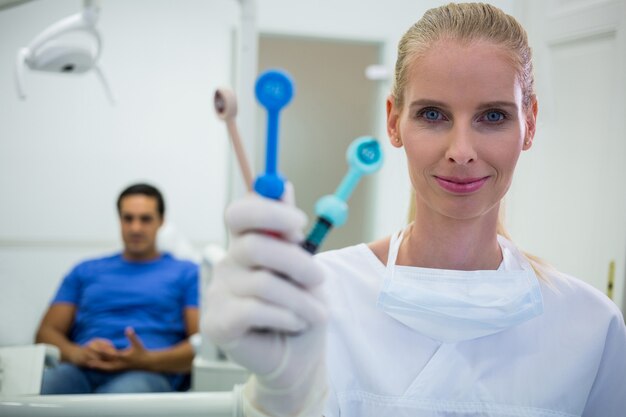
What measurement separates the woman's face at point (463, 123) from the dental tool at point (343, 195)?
16cm

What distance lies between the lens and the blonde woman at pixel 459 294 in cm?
59

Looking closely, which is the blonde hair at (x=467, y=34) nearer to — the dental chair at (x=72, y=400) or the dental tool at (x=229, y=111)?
the dental tool at (x=229, y=111)

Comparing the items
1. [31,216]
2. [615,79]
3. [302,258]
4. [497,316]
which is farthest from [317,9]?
[31,216]

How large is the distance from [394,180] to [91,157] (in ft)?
6.26

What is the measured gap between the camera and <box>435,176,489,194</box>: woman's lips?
0.61m

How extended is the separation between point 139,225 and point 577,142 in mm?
1541

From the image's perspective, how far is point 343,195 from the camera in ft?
1.45

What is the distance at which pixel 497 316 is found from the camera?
66cm

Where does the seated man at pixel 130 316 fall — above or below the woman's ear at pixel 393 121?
below

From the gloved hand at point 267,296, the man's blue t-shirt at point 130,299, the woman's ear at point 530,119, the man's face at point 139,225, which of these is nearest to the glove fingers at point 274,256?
the gloved hand at point 267,296

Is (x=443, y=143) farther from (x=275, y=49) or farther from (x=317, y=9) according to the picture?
(x=275, y=49)

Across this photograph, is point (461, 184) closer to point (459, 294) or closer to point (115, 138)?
point (459, 294)

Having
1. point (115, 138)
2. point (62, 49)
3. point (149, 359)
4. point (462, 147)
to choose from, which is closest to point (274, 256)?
point (462, 147)

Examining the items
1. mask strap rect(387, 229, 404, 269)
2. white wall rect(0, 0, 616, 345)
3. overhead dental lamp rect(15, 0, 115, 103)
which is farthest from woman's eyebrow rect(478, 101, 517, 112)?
white wall rect(0, 0, 616, 345)
